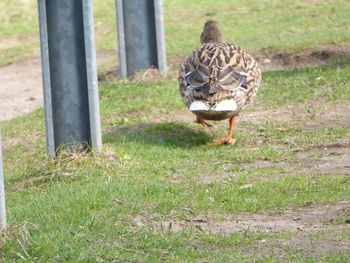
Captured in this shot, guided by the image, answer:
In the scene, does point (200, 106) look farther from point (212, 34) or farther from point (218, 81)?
point (212, 34)

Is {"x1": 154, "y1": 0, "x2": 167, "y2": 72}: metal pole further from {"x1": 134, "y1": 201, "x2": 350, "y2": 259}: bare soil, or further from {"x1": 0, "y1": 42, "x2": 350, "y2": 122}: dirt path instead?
{"x1": 134, "y1": 201, "x2": 350, "y2": 259}: bare soil

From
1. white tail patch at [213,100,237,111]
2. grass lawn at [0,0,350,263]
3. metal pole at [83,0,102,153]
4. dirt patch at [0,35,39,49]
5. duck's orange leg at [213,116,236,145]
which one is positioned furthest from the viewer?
dirt patch at [0,35,39,49]

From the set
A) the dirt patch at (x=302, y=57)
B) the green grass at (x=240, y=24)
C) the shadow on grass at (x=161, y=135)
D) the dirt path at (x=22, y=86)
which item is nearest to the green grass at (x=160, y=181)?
the shadow on grass at (x=161, y=135)

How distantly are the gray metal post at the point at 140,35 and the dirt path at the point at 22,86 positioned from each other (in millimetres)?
1494

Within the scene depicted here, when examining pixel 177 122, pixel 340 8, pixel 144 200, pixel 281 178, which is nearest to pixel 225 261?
pixel 144 200

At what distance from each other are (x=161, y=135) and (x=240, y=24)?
770 centimetres

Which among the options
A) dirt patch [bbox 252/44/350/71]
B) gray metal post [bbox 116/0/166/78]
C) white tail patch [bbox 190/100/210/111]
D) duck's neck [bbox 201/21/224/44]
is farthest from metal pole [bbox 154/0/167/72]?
white tail patch [bbox 190/100/210/111]

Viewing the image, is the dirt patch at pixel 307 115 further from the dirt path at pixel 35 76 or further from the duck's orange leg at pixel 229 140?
the dirt path at pixel 35 76

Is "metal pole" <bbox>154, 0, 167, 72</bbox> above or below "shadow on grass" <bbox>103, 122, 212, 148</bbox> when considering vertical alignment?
above

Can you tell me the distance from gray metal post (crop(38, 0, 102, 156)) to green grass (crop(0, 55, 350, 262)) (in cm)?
27

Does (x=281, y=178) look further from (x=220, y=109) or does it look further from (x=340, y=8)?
(x=340, y=8)

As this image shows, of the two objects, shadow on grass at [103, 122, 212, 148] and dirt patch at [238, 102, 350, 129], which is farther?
dirt patch at [238, 102, 350, 129]

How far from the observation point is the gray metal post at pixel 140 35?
532 inches

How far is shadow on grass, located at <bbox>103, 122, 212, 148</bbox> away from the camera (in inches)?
389
